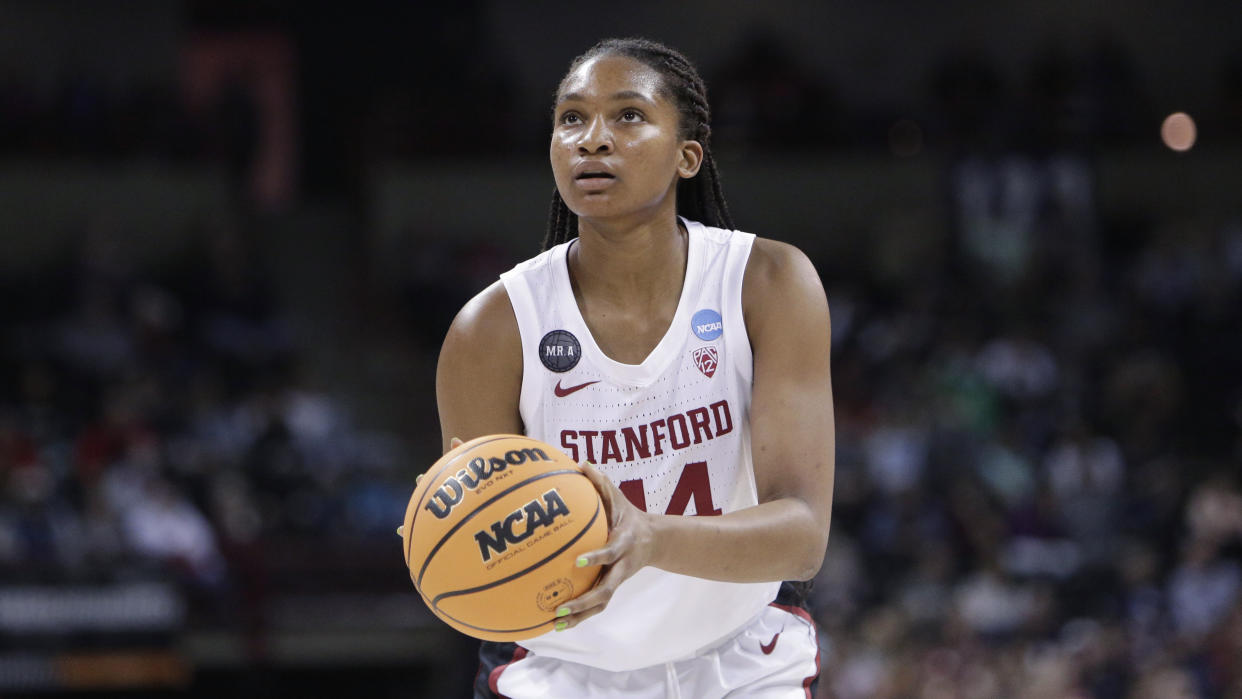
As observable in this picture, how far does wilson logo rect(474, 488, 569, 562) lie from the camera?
2.71 m

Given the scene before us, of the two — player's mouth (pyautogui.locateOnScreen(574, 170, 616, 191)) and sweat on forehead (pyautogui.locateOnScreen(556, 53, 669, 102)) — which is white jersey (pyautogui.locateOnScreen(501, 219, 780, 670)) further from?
sweat on forehead (pyautogui.locateOnScreen(556, 53, 669, 102))

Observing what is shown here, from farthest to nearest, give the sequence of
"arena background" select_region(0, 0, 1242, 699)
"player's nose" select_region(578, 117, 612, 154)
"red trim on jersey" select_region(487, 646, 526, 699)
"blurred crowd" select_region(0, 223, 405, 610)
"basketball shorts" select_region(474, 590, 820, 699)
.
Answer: "blurred crowd" select_region(0, 223, 405, 610) → "arena background" select_region(0, 0, 1242, 699) → "red trim on jersey" select_region(487, 646, 526, 699) → "basketball shorts" select_region(474, 590, 820, 699) → "player's nose" select_region(578, 117, 612, 154)

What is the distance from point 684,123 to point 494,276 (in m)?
9.90

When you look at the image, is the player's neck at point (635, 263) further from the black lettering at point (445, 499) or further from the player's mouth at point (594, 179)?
the black lettering at point (445, 499)

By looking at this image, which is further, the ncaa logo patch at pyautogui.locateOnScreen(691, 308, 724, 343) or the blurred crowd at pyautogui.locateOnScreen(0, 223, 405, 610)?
the blurred crowd at pyautogui.locateOnScreen(0, 223, 405, 610)

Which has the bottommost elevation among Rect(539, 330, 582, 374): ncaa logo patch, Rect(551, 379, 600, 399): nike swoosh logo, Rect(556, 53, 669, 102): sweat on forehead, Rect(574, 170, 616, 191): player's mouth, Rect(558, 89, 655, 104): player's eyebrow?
Rect(551, 379, 600, 399): nike swoosh logo

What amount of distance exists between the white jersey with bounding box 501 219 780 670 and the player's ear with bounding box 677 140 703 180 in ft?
0.85

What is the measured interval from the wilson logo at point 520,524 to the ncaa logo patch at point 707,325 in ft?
2.41

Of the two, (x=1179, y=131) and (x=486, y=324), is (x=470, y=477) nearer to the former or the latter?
(x=486, y=324)

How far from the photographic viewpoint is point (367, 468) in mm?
11039

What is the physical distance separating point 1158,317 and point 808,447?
33.7 ft

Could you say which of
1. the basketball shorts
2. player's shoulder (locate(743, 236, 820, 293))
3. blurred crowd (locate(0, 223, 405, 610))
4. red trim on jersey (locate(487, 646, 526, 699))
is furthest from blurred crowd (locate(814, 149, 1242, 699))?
player's shoulder (locate(743, 236, 820, 293))

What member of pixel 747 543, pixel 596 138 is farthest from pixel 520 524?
pixel 596 138

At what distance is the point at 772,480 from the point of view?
10.3ft
